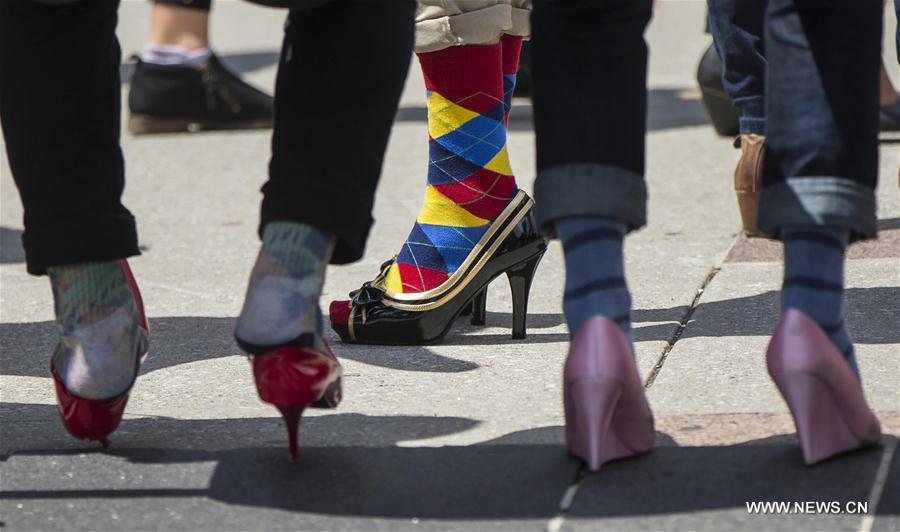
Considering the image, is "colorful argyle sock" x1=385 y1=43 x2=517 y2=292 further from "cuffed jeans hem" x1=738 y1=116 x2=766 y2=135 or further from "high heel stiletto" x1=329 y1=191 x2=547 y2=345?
"cuffed jeans hem" x1=738 y1=116 x2=766 y2=135

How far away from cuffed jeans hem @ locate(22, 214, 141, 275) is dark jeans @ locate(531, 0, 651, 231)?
1.74 feet

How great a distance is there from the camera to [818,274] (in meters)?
1.60

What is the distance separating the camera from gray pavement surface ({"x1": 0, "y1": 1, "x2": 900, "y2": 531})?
156 cm

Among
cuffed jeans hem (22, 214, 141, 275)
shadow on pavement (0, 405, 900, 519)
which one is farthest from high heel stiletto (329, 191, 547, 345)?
cuffed jeans hem (22, 214, 141, 275)

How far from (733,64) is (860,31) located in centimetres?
125

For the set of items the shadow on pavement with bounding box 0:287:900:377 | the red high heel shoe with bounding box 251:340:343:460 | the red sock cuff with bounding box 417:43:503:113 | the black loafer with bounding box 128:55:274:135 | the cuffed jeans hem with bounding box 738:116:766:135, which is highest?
the red sock cuff with bounding box 417:43:503:113

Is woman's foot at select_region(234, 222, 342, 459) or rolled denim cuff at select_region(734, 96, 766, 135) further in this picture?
rolled denim cuff at select_region(734, 96, 766, 135)

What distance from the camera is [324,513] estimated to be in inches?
61.6

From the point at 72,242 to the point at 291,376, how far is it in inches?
13.3

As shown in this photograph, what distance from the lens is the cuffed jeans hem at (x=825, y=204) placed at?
1.58m

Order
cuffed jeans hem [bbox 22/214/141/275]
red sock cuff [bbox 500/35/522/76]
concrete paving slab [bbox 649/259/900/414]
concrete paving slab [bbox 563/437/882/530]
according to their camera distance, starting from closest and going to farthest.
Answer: concrete paving slab [bbox 563/437/882/530] → cuffed jeans hem [bbox 22/214/141/275] → concrete paving slab [bbox 649/259/900/414] → red sock cuff [bbox 500/35/522/76]

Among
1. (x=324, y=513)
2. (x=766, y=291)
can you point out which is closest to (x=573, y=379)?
(x=324, y=513)

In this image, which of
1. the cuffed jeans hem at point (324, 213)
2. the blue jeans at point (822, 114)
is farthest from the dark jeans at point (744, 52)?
the cuffed jeans hem at point (324, 213)
